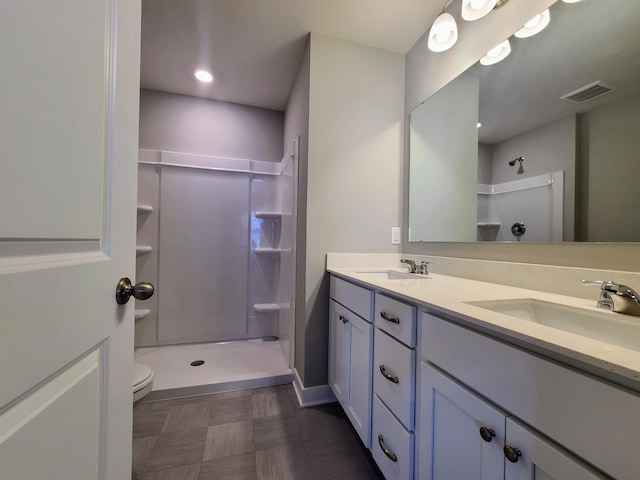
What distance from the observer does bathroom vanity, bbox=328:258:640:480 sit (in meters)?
0.42

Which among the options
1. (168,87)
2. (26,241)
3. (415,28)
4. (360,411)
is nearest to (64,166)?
(26,241)

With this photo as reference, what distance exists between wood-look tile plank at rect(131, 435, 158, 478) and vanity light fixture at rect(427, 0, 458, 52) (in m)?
2.46

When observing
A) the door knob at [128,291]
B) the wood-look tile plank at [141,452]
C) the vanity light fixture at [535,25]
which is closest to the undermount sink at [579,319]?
the door knob at [128,291]

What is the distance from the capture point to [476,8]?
1.16 metres

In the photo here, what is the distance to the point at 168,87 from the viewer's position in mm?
2289

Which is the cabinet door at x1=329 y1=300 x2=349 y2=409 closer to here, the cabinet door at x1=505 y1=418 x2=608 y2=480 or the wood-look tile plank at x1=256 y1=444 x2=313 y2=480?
the wood-look tile plank at x1=256 y1=444 x2=313 y2=480

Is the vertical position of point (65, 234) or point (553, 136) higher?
point (553, 136)

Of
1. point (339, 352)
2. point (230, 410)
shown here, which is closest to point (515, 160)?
point (339, 352)

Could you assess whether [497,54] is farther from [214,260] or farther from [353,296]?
[214,260]

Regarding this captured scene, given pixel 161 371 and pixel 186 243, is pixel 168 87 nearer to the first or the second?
pixel 186 243

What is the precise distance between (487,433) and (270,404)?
1380 mm

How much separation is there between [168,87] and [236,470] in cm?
282

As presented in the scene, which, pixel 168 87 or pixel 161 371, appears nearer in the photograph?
pixel 161 371

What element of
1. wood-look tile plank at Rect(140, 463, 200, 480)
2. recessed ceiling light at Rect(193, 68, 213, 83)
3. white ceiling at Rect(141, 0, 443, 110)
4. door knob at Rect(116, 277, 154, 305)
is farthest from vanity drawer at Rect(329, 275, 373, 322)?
recessed ceiling light at Rect(193, 68, 213, 83)
